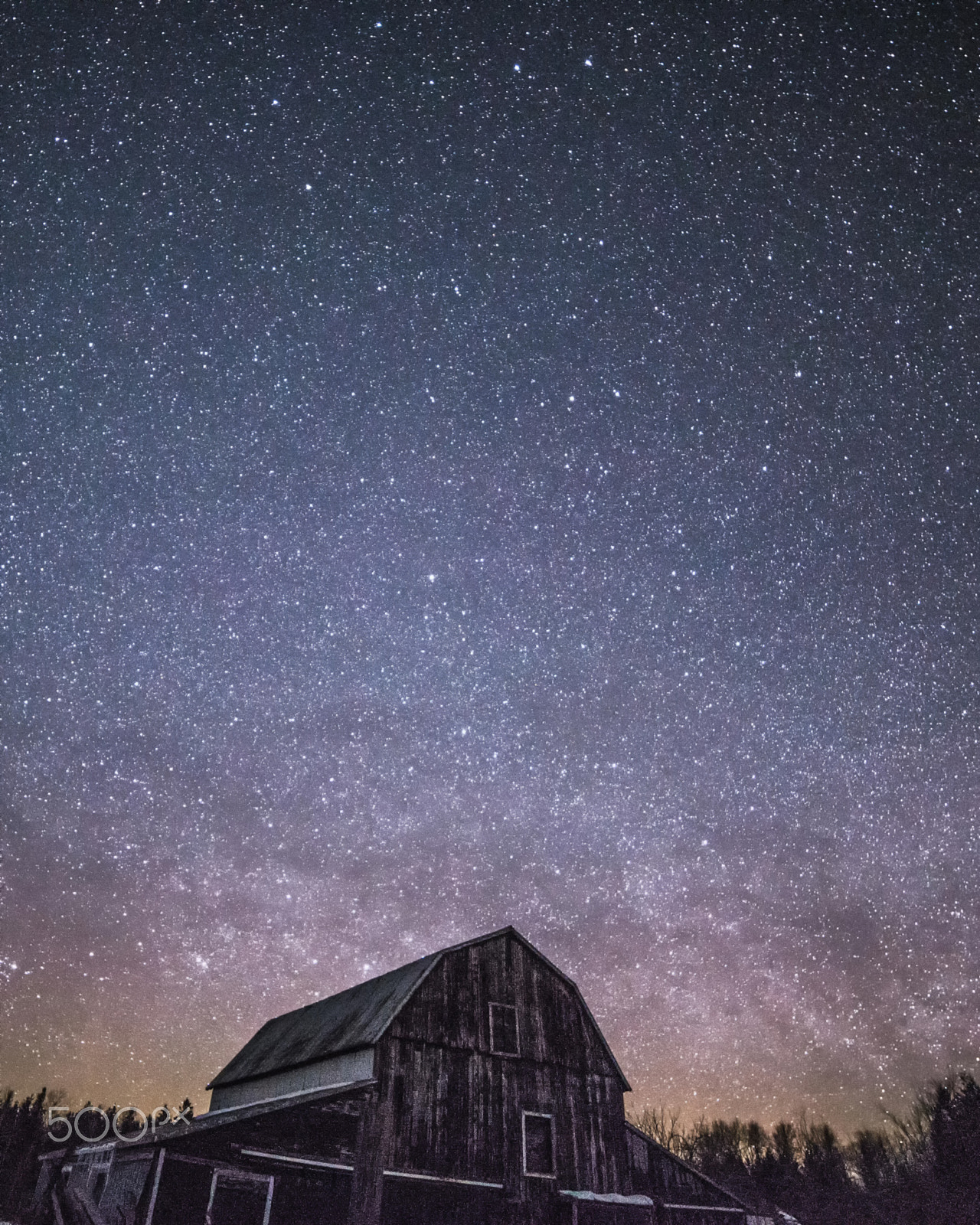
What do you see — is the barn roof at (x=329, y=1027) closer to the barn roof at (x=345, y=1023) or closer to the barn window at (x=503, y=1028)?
the barn roof at (x=345, y=1023)

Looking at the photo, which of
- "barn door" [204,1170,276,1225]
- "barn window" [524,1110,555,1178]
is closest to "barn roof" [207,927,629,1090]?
"barn window" [524,1110,555,1178]

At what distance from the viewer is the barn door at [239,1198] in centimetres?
1509

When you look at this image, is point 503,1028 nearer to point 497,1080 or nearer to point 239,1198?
point 497,1080

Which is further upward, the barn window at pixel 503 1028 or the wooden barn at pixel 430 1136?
the barn window at pixel 503 1028

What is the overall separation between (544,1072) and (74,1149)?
1099 cm

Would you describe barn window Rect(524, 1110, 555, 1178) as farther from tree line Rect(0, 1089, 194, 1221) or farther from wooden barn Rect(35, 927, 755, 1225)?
tree line Rect(0, 1089, 194, 1221)

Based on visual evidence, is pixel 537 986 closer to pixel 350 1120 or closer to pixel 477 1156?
pixel 477 1156

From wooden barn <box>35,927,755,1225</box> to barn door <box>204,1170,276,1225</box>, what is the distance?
26 millimetres

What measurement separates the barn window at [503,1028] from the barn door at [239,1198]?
6.01 metres

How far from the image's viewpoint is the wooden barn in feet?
50.4

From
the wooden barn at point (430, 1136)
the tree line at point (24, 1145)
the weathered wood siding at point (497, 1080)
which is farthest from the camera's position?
the tree line at point (24, 1145)

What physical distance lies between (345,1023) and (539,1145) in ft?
18.7

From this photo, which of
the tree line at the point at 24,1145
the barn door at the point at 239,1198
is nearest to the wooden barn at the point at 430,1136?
the barn door at the point at 239,1198

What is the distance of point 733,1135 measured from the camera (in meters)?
68.1
